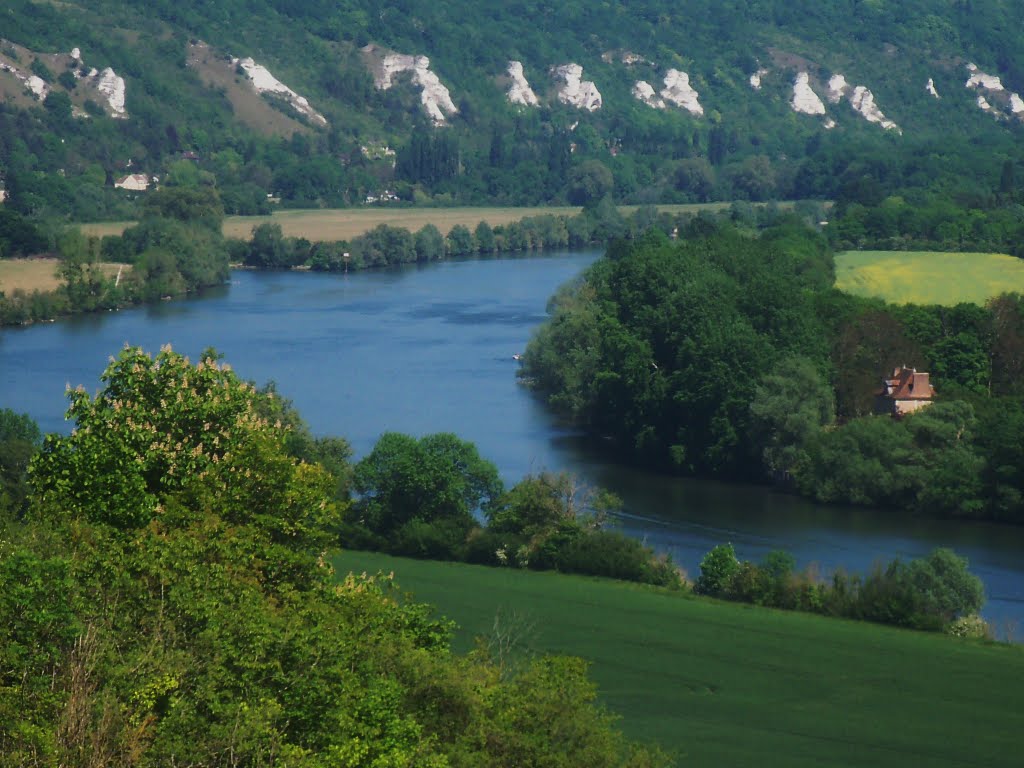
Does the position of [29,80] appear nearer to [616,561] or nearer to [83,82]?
[83,82]

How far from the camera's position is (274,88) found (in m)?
88.9

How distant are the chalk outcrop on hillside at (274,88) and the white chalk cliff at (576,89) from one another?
17653 mm

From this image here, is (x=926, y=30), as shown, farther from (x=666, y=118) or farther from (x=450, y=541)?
(x=450, y=541)

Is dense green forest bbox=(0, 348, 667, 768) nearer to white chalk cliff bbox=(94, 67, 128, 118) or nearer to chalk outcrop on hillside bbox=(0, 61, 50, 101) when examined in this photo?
chalk outcrop on hillside bbox=(0, 61, 50, 101)

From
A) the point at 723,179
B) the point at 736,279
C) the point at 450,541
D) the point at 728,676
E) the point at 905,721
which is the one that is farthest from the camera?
the point at 723,179

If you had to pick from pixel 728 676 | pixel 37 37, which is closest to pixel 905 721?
pixel 728 676

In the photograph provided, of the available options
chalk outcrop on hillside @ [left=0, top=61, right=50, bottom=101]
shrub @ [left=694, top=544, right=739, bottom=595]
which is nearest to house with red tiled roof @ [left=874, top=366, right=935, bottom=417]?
shrub @ [left=694, top=544, right=739, bottom=595]

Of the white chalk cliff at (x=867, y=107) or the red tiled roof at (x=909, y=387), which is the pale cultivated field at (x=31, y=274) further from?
the white chalk cliff at (x=867, y=107)

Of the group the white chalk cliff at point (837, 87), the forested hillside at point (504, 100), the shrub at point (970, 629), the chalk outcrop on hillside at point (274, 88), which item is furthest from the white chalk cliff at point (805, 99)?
the shrub at point (970, 629)

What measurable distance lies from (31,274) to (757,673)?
104 feet

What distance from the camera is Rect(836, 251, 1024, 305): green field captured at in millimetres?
34812

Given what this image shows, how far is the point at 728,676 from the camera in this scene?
1477 centimetres

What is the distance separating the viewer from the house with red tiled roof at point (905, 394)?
1019 inches

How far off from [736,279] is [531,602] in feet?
48.8
